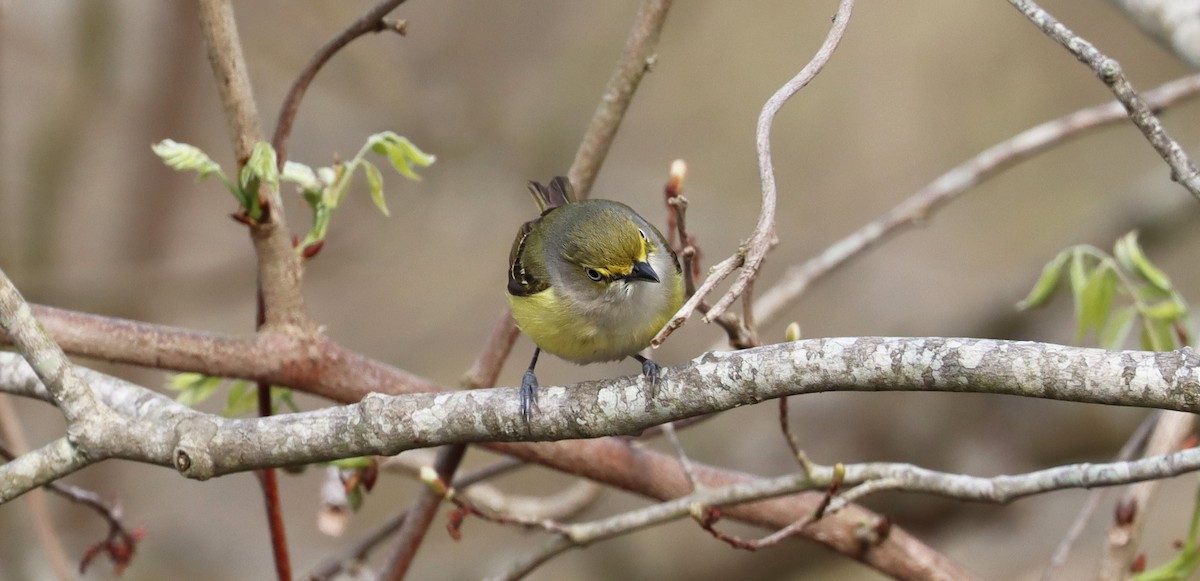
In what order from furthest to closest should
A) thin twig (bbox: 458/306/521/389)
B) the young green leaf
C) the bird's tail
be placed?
1. the bird's tail
2. thin twig (bbox: 458/306/521/389)
3. the young green leaf

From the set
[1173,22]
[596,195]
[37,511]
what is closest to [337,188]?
[37,511]

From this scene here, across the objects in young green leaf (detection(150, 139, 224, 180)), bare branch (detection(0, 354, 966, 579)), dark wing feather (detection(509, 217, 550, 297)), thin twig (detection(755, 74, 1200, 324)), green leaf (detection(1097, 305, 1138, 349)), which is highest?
thin twig (detection(755, 74, 1200, 324))

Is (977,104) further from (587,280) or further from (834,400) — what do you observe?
(587,280)

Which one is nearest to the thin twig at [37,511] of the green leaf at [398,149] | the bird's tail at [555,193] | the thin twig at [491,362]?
the thin twig at [491,362]

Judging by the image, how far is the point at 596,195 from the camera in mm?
6719

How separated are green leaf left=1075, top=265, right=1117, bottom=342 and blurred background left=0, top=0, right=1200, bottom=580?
2.44m

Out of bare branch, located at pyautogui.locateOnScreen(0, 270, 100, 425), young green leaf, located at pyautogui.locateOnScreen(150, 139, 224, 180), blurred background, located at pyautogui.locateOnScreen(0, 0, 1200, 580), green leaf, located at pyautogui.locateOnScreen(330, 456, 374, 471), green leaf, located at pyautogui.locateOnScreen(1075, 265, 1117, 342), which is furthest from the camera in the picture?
blurred background, located at pyautogui.locateOnScreen(0, 0, 1200, 580)

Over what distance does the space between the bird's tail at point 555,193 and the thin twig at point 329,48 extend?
83cm

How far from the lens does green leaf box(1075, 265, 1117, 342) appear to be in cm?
296

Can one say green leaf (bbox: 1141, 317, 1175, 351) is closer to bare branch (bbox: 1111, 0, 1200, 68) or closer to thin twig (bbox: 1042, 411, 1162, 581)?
thin twig (bbox: 1042, 411, 1162, 581)

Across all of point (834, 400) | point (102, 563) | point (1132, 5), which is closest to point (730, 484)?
point (1132, 5)

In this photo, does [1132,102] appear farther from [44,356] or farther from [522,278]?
[44,356]

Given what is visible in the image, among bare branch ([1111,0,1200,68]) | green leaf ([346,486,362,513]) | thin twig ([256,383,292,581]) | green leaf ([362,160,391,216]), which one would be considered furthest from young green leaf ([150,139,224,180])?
bare branch ([1111,0,1200,68])

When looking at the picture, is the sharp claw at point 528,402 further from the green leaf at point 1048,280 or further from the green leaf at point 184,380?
the green leaf at point 1048,280
